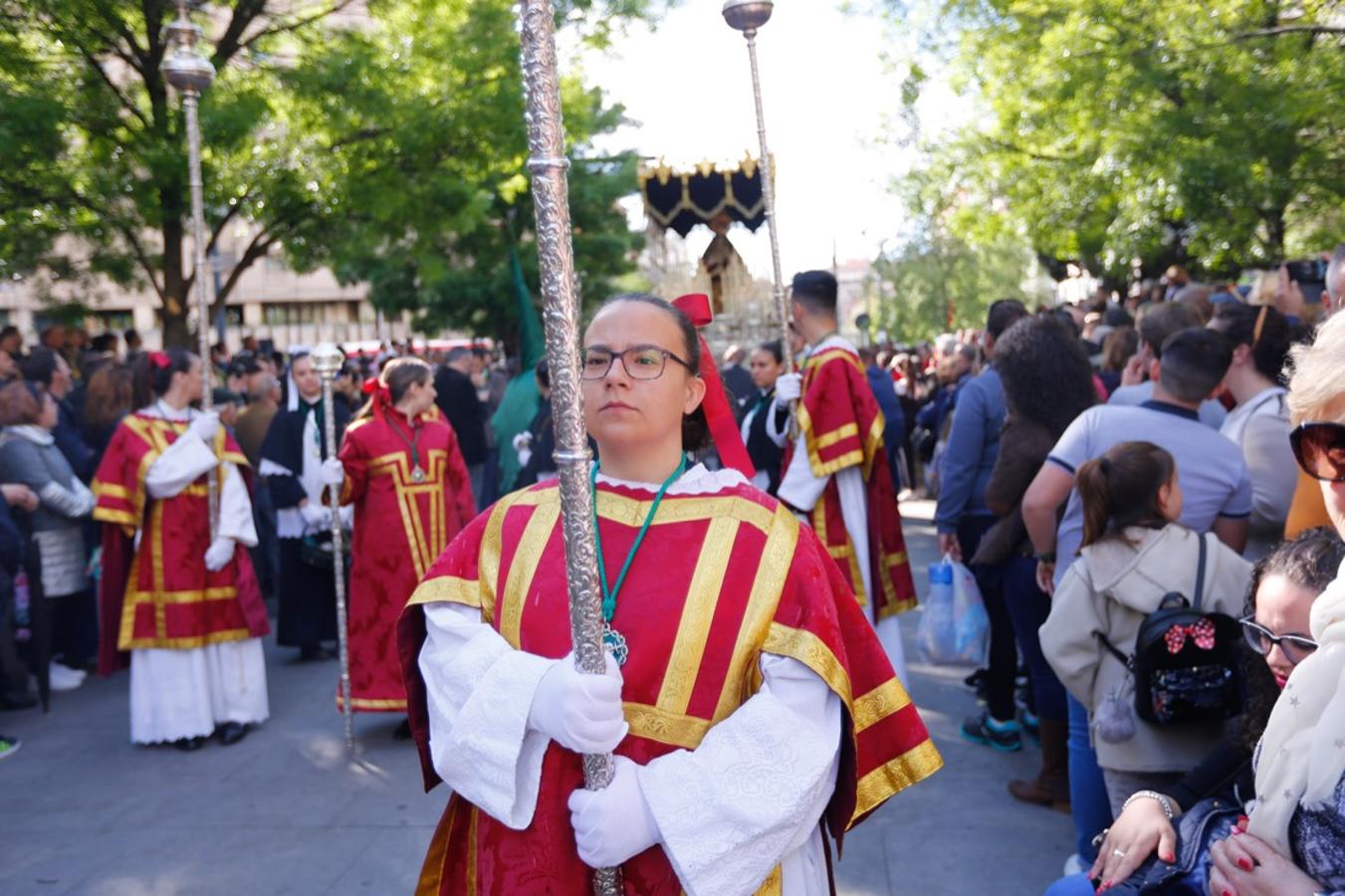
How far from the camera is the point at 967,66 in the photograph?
14.7 m

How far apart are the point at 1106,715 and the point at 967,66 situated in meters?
12.6

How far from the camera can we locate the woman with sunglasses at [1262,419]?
4180 mm

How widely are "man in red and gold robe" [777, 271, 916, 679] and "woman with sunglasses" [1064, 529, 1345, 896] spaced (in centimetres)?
296

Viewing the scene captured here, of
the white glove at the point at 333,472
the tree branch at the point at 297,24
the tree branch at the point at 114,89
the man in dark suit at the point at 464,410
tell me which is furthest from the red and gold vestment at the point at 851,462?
the tree branch at the point at 297,24

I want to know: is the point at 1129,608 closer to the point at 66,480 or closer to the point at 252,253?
the point at 66,480

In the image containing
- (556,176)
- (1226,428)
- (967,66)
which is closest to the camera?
(556,176)

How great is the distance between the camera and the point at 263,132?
45.5ft

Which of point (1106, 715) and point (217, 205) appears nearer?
point (1106, 715)

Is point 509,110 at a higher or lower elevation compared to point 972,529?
higher

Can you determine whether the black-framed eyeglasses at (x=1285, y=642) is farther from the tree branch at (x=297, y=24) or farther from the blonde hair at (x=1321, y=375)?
the tree branch at (x=297, y=24)

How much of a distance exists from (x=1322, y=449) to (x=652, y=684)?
1172 millimetres

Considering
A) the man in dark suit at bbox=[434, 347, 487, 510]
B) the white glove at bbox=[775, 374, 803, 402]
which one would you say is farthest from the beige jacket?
the man in dark suit at bbox=[434, 347, 487, 510]

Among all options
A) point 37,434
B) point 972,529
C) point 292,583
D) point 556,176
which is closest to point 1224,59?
point 972,529

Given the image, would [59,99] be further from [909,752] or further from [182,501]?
[909,752]
